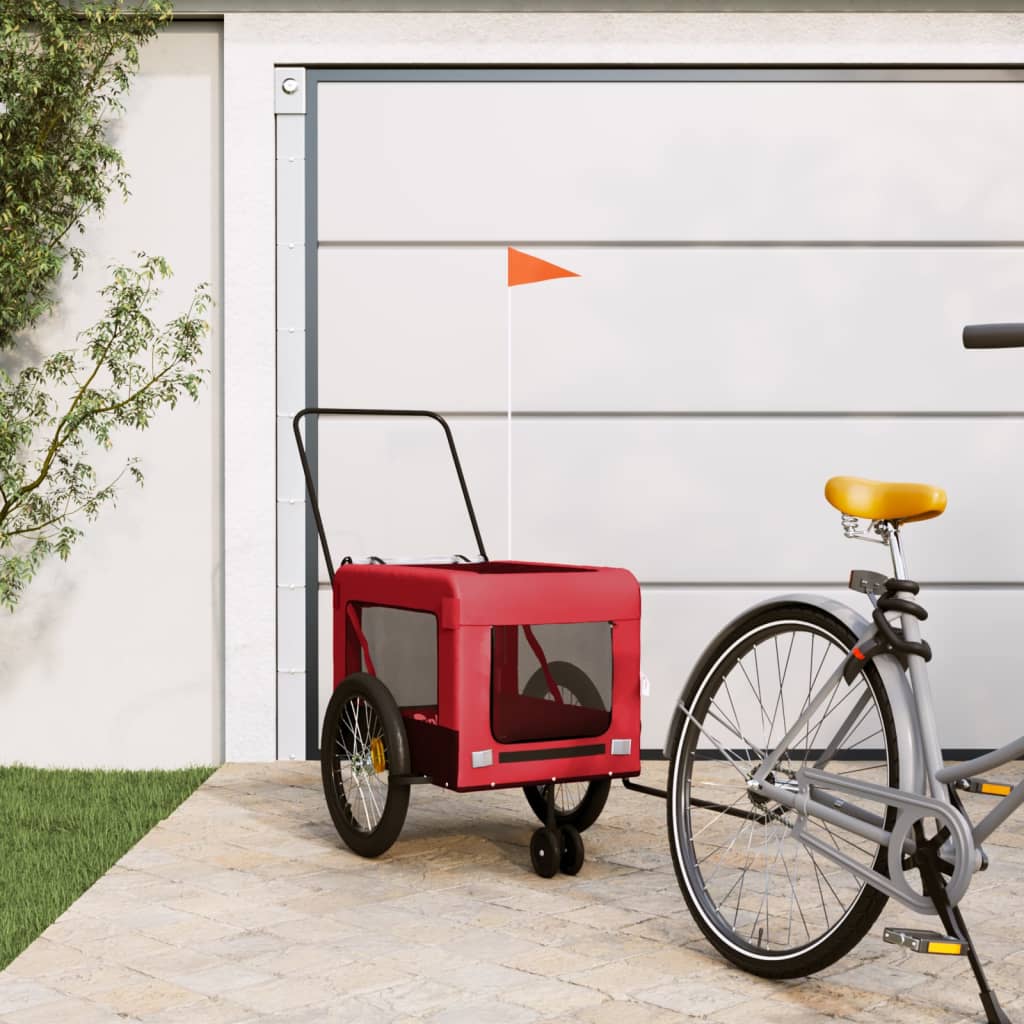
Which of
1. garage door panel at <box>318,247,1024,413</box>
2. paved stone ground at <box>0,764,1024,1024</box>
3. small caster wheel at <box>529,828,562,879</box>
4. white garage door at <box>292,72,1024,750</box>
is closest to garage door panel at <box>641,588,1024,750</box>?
white garage door at <box>292,72,1024,750</box>

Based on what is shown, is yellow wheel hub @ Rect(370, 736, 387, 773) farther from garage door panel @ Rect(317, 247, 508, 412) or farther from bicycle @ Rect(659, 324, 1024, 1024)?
garage door panel @ Rect(317, 247, 508, 412)

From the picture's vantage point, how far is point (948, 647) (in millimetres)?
5270

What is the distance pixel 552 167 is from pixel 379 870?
9.08ft

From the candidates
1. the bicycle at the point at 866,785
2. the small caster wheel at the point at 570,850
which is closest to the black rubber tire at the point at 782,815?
the bicycle at the point at 866,785

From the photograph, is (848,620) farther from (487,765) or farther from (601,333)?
(601,333)

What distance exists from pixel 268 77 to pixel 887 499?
336cm

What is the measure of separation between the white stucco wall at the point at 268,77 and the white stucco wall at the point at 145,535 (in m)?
0.14

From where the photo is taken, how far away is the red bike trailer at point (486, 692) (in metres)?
3.43

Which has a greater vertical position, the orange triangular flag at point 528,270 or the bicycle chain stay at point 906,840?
the orange triangular flag at point 528,270

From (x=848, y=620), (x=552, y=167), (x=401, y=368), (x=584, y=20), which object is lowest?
(x=848, y=620)

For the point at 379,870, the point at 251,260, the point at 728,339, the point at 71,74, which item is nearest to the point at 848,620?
the point at 379,870

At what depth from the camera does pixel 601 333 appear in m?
5.25

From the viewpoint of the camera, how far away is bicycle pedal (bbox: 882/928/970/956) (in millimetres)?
2408

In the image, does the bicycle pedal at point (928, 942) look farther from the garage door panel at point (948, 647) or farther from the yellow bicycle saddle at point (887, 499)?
the garage door panel at point (948, 647)
